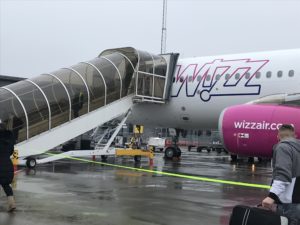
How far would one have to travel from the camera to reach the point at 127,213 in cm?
830

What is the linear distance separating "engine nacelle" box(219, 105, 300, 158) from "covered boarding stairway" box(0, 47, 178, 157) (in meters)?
9.42

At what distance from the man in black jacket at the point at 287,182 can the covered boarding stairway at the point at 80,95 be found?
12200 mm

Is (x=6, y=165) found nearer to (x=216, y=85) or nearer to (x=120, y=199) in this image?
(x=120, y=199)

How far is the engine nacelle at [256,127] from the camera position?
794cm

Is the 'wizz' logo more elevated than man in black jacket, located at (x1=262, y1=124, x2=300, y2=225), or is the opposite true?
the 'wizz' logo

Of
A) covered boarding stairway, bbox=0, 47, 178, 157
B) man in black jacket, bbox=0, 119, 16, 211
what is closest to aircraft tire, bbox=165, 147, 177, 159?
covered boarding stairway, bbox=0, 47, 178, 157

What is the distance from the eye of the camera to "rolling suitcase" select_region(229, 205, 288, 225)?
481cm

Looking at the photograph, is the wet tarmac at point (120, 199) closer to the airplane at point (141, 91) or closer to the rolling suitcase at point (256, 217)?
the rolling suitcase at point (256, 217)

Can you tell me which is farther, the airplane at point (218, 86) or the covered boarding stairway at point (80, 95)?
the airplane at point (218, 86)

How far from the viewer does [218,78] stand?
19.7 metres

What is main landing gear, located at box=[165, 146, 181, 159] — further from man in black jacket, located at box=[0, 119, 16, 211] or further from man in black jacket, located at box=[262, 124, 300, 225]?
man in black jacket, located at box=[262, 124, 300, 225]

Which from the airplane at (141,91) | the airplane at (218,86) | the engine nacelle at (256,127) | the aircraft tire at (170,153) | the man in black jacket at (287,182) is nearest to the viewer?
the man in black jacket at (287,182)

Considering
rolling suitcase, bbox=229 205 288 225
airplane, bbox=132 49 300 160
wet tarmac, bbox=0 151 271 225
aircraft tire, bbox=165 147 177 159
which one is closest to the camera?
rolling suitcase, bbox=229 205 288 225

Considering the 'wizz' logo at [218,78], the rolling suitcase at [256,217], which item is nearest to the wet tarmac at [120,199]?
the rolling suitcase at [256,217]
